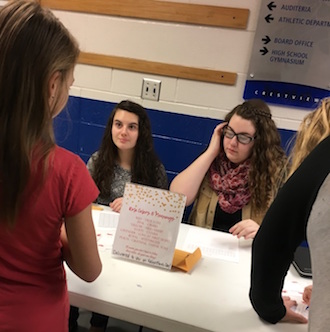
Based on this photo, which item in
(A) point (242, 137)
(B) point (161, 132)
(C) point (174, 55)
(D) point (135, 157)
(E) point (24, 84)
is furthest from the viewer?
(B) point (161, 132)

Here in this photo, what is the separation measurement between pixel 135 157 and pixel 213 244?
779 mm

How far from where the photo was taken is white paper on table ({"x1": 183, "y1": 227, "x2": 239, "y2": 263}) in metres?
1.23

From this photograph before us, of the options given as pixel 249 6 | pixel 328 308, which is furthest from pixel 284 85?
pixel 328 308

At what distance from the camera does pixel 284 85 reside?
2.06 m

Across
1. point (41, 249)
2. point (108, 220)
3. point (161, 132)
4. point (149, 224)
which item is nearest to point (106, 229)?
point (108, 220)

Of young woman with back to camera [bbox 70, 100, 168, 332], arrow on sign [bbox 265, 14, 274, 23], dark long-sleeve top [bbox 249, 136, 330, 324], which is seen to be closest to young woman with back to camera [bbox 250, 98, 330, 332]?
dark long-sleeve top [bbox 249, 136, 330, 324]

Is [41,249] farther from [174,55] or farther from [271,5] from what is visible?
[271,5]

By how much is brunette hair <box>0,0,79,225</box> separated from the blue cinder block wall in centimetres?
150

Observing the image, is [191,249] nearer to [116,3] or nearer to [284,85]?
[284,85]

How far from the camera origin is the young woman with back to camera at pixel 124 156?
1846 mm

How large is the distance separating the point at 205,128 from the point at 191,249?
3.64 feet

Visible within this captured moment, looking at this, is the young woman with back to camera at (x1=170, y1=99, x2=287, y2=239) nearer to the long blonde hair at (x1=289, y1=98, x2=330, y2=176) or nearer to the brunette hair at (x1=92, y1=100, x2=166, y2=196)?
the brunette hair at (x1=92, y1=100, x2=166, y2=196)

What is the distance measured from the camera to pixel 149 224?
42.2 inches

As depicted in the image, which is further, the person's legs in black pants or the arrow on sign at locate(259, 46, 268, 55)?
the arrow on sign at locate(259, 46, 268, 55)
